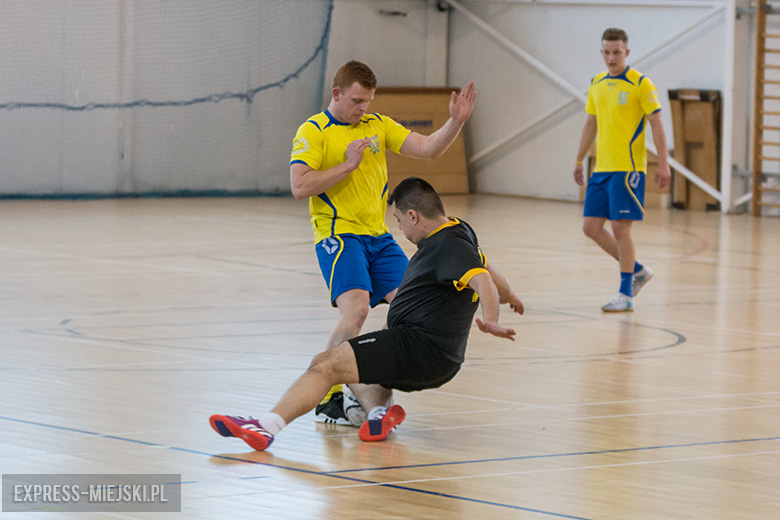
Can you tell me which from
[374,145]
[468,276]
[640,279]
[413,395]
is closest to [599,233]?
[640,279]

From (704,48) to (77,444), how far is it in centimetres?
1759

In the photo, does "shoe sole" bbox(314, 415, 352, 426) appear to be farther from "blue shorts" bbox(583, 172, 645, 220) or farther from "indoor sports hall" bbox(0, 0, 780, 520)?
"blue shorts" bbox(583, 172, 645, 220)

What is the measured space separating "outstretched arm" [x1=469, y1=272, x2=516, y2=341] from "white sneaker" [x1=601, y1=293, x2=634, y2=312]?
16.5 ft

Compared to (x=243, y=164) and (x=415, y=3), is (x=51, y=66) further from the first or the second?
(x=415, y=3)

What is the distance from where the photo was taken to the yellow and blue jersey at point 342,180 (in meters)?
6.62

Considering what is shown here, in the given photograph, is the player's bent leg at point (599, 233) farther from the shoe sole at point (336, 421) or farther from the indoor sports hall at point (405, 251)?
the shoe sole at point (336, 421)

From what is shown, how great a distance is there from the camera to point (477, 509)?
468cm

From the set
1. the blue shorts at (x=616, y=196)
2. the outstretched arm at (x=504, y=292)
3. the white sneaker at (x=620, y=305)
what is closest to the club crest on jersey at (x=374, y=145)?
the outstretched arm at (x=504, y=292)

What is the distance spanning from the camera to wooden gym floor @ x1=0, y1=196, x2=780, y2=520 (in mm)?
4945

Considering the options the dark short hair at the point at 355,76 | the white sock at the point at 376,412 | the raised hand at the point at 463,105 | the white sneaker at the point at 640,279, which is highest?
the dark short hair at the point at 355,76

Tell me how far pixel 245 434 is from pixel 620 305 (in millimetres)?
5461

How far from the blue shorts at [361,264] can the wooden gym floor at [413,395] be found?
66 cm

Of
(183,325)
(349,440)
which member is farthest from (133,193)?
(349,440)

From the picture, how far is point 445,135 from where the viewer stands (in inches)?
267
